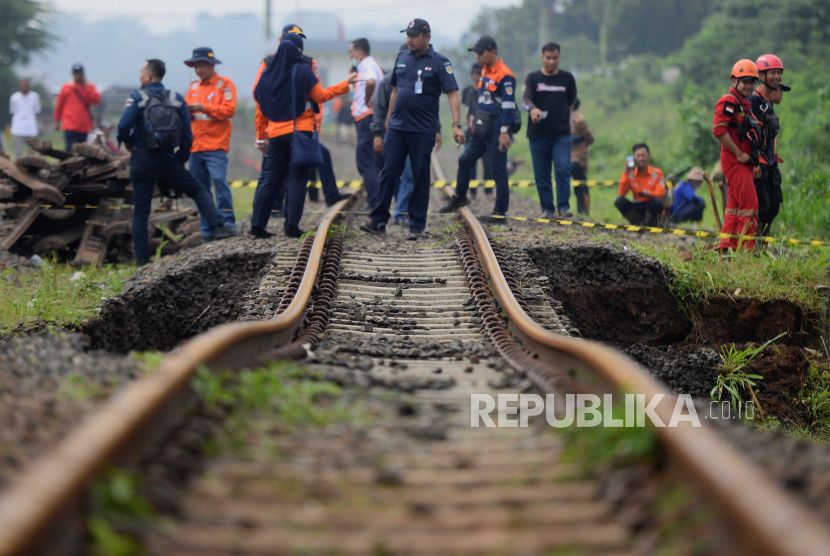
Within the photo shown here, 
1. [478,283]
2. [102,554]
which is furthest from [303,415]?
[478,283]

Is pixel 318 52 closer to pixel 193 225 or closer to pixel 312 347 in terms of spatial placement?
pixel 193 225

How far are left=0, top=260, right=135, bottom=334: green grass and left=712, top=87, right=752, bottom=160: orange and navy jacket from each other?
5804mm

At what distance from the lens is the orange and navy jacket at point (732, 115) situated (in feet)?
23.8

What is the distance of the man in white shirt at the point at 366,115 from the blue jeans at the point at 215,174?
169 centimetres

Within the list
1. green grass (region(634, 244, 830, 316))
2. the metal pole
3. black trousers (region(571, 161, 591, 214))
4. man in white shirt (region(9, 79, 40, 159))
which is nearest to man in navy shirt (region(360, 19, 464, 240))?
green grass (region(634, 244, 830, 316))

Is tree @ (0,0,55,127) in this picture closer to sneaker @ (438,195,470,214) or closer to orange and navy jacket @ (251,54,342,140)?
sneaker @ (438,195,470,214)

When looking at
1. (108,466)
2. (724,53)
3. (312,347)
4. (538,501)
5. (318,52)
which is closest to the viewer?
(108,466)

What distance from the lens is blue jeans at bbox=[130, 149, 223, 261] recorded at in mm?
8195

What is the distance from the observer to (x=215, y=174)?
9.19 meters

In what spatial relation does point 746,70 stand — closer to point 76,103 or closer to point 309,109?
point 309,109

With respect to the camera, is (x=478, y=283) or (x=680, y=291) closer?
(x=478, y=283)

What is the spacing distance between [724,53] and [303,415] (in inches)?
1147

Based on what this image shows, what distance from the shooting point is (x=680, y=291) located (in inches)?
274

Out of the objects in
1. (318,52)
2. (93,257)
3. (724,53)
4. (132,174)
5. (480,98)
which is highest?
(318,52)
